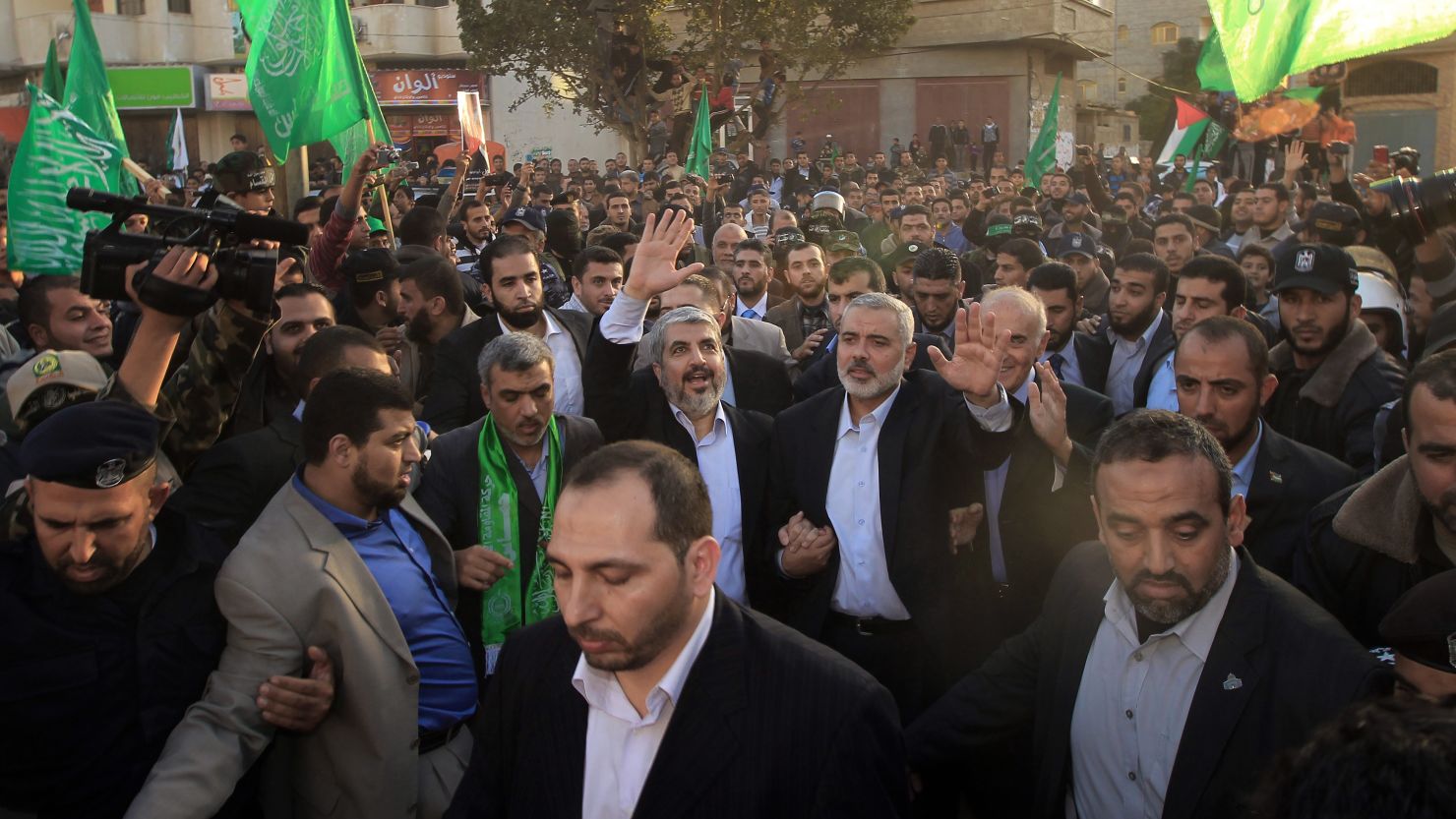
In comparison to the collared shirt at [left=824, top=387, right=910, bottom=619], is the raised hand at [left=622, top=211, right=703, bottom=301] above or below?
above

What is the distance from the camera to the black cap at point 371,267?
609 cm

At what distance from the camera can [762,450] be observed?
4.49m

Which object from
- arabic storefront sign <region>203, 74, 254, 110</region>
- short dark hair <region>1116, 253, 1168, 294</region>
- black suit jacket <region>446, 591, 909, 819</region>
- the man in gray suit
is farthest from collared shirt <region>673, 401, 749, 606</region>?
arabic storefront sign <region>203, 74, 254, 110</region>

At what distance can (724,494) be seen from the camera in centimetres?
438

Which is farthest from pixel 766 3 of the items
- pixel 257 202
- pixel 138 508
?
pixel 138 508

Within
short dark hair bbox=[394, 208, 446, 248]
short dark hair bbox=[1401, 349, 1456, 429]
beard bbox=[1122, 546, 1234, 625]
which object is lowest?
beard bbox=[1122, 546, 1234, 625]

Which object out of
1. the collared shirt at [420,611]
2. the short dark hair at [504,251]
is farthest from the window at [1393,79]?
the collared shirt at [420,611]

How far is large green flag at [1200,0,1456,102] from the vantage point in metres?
5.50

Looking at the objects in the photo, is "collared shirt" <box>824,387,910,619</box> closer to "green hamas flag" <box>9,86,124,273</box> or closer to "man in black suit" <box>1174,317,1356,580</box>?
"man in black suit" <box>1174,317,1356,580</box>

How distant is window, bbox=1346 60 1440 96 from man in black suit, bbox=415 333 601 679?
3828 centimetres

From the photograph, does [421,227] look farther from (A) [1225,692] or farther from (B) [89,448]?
Result: (A) [1225,692]

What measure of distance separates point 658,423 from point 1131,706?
7.32 feet

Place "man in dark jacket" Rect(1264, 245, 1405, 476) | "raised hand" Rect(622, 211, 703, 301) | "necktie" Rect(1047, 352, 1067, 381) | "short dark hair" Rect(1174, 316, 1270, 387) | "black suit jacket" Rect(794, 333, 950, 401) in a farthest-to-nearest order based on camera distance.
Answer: "necktie" Rect(1047, 352, 1067, 381)
"black suit jacket" Rect(794, 333, 950, 401)
"man in dark jacket" Rect(1264, 245, 1405, 476)
"raised hand" Rect(622, 211, 703, 301)
"short dark hair" Rect(1174, 316, 1270, 387)

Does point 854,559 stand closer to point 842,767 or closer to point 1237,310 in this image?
point 842,767
